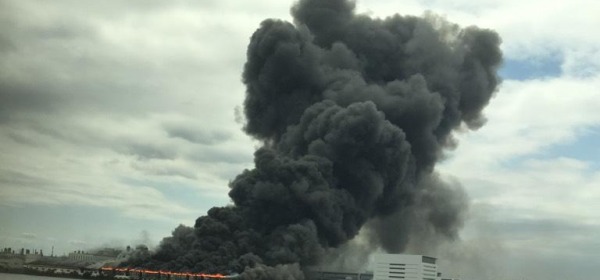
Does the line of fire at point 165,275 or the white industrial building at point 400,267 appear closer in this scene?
the line of fire at point 165,275

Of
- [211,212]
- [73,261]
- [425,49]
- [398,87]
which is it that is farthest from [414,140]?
[73,261]

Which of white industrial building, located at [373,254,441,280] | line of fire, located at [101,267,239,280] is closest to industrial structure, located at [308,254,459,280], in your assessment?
white industrial building, located at [373,254,441,280]

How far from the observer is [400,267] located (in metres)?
119

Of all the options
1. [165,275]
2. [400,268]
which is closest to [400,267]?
[400,268]

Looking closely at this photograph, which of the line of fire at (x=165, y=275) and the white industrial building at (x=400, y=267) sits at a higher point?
the white industrial building at (x=400, y=267)

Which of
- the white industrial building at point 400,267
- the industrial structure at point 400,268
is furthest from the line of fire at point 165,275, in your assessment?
the white industrial building at point 400,267

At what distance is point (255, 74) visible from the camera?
126 m

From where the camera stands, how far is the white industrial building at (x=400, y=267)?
118m

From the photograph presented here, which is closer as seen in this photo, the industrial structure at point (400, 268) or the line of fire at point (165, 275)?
the line of fire at point (165, 275)

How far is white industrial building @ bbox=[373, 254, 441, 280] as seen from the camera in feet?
386

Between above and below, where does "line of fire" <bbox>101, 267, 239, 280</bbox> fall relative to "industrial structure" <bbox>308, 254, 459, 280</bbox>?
below

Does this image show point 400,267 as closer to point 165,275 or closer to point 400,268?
point 400,268

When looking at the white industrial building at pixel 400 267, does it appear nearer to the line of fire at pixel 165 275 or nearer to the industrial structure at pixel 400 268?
the industrial structure at pixel 400 268

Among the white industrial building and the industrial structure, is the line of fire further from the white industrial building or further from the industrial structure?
the white industrial building
